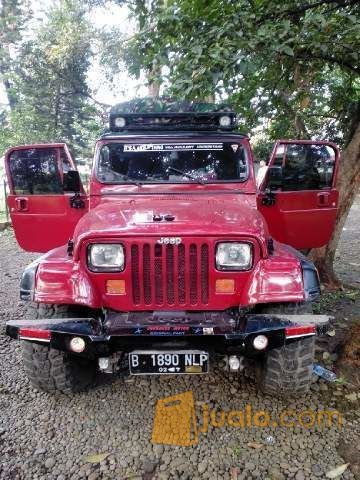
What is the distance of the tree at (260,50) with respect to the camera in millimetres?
3178

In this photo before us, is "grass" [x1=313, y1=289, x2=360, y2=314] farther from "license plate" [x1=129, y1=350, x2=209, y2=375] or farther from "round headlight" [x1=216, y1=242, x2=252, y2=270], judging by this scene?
"license plate" [x1=129, y1=350, x2=209, y2=375]

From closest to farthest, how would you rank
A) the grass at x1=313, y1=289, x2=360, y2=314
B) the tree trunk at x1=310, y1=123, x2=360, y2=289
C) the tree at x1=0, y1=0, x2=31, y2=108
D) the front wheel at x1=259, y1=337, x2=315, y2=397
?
1. the front wheel at x1=259, y1=337, x2=315, y2=397
2. the grass at x1=313, y1=289, x2=360, y2=314
3. the tree trunk at x1=310, y1=123, x2=360, y2=289
4. the tree at x1=0, y1=0, x2=31, y2=108

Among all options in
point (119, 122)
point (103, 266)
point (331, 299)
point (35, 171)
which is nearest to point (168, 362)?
point (103, 266)

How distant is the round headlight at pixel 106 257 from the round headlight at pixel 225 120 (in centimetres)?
195

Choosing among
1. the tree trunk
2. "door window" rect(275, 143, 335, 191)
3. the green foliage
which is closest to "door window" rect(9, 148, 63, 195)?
the green foliage

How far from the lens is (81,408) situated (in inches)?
115

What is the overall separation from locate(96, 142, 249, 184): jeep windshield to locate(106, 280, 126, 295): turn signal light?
1.29 metres

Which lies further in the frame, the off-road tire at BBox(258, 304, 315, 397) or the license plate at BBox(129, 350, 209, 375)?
the off-road tire at BBox(258, 304, 315, 397)

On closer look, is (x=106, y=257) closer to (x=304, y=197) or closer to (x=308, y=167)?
(x=304, y=197)

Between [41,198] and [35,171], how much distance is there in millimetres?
279

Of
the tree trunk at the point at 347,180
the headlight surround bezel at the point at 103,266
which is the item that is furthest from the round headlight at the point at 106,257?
the tree trunk at the point at 347,180

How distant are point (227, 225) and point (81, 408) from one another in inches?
67.1

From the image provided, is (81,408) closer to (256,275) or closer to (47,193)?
(256,275)

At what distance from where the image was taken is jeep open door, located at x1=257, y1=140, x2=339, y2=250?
12.5 feet
